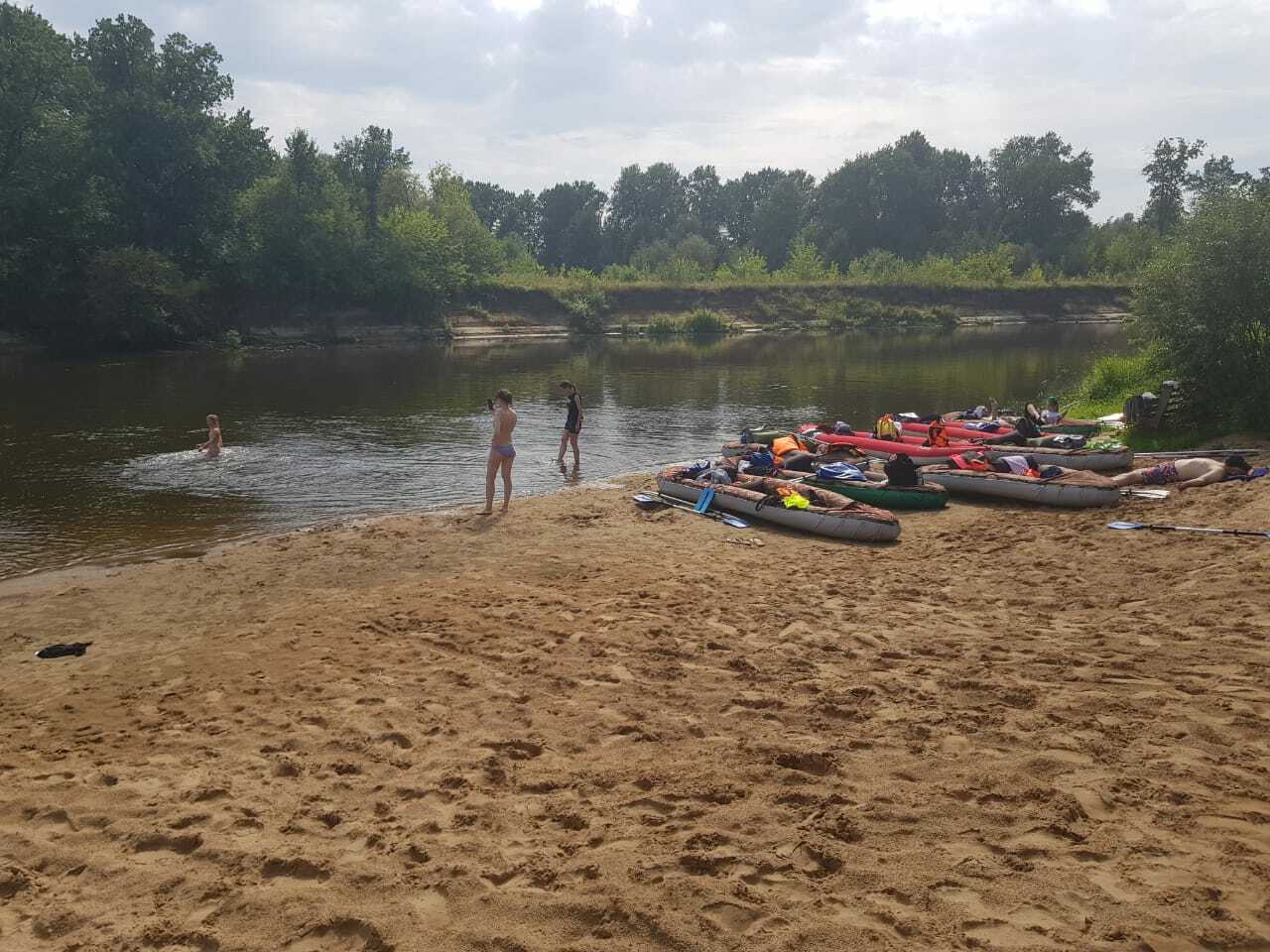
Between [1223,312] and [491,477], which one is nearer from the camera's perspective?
[491,477]

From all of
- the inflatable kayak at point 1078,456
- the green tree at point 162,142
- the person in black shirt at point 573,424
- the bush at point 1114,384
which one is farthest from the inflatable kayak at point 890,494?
the green tree at point 162,142

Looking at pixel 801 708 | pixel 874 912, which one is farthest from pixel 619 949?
pixel 801 708

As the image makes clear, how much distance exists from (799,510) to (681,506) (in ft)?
7.28

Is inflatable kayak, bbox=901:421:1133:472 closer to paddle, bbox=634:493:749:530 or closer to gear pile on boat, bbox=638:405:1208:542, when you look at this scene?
gear pile on boat, bbox=638:405:1208:542

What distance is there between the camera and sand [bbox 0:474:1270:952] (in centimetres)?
423

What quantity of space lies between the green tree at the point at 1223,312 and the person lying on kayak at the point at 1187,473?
3.57 metres

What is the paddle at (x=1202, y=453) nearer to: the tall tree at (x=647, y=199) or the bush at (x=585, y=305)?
the bush at (x=585, y=305)

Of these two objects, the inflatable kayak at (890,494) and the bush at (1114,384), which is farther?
the bush at (1114,384)

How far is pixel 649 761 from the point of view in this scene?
5836 millimetres

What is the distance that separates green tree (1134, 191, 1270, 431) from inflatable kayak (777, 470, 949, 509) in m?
7.24

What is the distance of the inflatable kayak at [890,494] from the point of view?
14.5 meters

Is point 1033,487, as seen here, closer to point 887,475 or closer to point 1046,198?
point 887,475

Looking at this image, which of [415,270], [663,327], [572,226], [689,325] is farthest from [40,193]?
Answer: [572,226]

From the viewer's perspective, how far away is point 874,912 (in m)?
4.10
